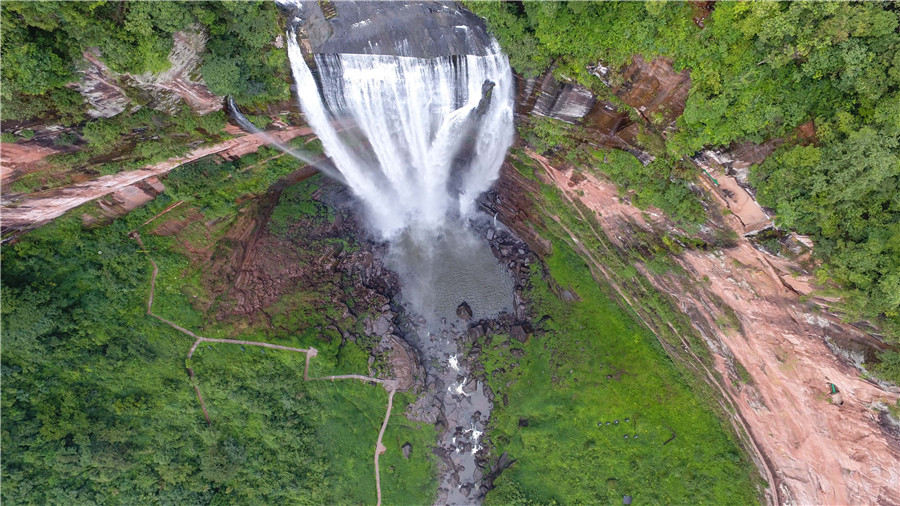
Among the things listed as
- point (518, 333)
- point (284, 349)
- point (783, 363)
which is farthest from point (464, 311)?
point (783, 363)

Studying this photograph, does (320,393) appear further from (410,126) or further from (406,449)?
(410,126)

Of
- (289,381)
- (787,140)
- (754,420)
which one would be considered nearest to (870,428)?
(754,420)

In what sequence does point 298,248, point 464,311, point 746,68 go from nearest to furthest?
point 746,68
point 298,248
point 464,311

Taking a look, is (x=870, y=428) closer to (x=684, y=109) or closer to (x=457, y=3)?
(x=684, y=109)

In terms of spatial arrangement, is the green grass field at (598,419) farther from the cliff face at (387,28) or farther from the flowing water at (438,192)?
the cliff face at (387,28)

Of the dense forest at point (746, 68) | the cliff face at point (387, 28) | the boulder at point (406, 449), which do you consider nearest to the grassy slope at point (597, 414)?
the boulder at point (406, 449)

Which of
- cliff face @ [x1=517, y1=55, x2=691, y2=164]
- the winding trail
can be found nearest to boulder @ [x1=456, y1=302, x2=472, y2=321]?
the winding trail
